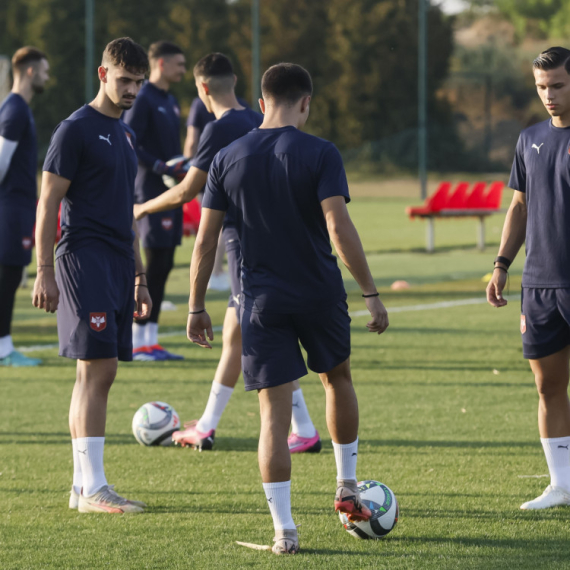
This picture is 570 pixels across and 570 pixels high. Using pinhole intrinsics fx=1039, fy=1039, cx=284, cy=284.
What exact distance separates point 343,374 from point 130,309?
1.26m

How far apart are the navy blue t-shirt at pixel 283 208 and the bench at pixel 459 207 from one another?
1546 centimetres

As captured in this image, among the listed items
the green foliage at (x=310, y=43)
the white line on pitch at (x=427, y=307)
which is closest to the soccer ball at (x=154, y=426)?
the white line on pitch at (x=427, y=307)

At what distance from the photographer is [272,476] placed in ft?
14.2

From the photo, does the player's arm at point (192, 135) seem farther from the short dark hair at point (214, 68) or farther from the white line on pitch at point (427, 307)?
the short dark hair at point (214, 68)

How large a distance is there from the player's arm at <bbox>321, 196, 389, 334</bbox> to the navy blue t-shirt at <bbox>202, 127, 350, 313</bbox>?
5cm

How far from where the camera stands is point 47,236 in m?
5.03

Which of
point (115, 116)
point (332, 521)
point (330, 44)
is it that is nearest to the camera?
point (332, 521)

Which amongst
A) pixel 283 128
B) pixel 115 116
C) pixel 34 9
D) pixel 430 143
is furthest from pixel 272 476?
pixel 34 9

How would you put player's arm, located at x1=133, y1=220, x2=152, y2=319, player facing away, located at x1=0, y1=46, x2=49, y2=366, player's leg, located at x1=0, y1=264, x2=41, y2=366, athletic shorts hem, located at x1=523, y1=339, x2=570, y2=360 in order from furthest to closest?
player's leg, located at x1=0, y1=264, x2=41, y2=366 → player facing away, located at x1=0, y1=46, x2=49, y2=366 → player's arm, located at x1=133, y1=220, x2=152, y2=319 → athletic shorts hem, located at x1=523, y1=339, x2=570, y2=360

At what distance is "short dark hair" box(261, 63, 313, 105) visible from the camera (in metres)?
4.29

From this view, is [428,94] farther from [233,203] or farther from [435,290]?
[233,203]

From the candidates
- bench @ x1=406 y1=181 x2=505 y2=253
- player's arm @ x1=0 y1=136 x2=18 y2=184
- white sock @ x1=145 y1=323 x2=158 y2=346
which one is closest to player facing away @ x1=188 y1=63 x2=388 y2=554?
player's arm @ x1=0 y1=136 x2=18 y2=184

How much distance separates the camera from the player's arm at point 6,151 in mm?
8438

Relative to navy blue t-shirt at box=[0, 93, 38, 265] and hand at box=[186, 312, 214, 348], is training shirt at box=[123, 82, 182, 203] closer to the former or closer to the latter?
navy blue t-shirt at box=[0, 93, 38, 265]
